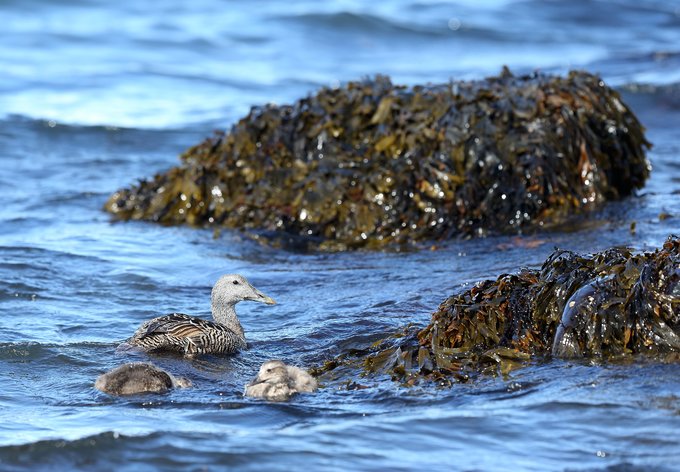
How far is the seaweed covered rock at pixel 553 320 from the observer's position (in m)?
6.39

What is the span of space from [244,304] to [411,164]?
2.25 meters

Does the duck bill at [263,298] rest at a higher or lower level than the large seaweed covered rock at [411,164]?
lower

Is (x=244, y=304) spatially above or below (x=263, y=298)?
below

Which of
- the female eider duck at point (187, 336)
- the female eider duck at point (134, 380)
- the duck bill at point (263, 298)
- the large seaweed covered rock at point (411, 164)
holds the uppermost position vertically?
the large seaweed covered rock at point (411, 164)

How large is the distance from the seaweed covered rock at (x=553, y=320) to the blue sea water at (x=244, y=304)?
0.61ft

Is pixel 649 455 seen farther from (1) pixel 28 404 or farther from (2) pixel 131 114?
(2) pixel 131 114

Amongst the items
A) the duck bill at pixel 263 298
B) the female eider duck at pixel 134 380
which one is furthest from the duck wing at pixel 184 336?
the female eider duck at pixel 134 380

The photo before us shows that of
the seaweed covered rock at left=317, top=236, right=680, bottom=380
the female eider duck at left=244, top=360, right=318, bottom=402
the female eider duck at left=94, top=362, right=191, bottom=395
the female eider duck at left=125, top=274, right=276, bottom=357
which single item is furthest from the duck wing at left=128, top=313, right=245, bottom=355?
the female eider duck at left=244, top=360, right=318, bottom=402

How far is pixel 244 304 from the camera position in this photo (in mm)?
9359

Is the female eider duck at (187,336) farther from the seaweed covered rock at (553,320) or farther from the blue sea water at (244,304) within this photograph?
the seaweed covered rock at (553,320)

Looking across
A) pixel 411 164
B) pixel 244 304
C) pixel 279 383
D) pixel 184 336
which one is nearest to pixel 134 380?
pixel 279 383

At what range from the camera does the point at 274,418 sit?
607cm

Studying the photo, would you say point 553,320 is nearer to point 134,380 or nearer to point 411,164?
point 134,380

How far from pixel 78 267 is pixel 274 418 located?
169 inches
